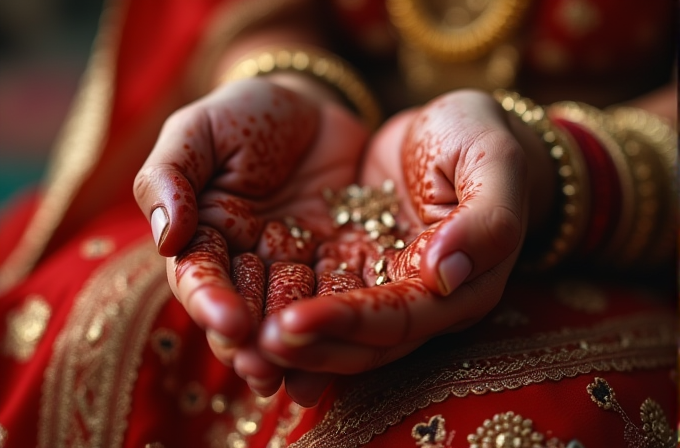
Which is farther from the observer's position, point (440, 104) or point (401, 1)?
point (401, 1)

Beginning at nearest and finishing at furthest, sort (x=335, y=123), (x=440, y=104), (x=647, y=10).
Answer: (x=440, y=104) < (x=335, y=123) < (x=647, y=10)

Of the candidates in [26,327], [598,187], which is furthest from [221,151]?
[598,187]

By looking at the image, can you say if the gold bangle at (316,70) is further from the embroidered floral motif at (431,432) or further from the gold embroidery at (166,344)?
the embroidered floral motif at (431,432)

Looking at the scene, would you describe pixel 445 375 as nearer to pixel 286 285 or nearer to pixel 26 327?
pixel 286 285

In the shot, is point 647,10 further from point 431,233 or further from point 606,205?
point 431,233

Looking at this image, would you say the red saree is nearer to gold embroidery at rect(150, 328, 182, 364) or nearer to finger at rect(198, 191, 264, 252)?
gold embroidery at rect(150, 328, 182, 364)

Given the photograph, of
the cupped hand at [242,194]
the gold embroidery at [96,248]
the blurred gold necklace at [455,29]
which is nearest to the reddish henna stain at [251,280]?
the cupped hand at [242,194]

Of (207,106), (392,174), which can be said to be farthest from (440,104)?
(207,106)
